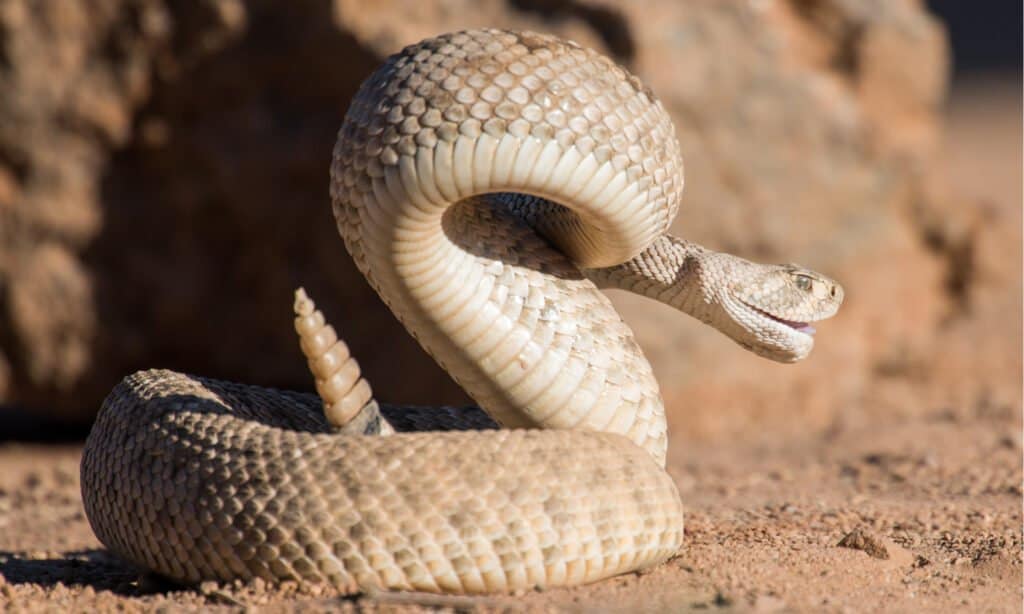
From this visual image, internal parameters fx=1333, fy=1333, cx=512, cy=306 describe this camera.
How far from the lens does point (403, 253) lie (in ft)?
16.2

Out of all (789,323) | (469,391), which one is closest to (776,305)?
(789,323)

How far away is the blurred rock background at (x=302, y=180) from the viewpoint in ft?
33.2

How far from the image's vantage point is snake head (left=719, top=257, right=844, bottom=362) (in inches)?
235

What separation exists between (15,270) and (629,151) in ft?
22.5

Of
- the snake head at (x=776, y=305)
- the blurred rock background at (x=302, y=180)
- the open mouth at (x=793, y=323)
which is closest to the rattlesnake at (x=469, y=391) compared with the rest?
the snake head at (x=776, y=305)

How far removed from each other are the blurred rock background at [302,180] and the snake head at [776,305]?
3849 millimetres

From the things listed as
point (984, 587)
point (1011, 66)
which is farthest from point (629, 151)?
point (1011, 66)

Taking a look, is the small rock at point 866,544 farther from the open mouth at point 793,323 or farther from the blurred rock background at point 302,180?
the blurred rock background at point 302,180

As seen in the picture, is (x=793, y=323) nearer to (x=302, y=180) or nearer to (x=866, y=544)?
(x=866, y=544)

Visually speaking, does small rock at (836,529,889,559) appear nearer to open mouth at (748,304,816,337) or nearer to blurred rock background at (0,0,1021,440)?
open mouth at (748,304,816,337)

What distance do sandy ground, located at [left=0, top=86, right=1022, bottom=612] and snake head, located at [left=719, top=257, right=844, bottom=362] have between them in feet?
2.49

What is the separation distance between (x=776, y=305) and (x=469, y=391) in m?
1.56

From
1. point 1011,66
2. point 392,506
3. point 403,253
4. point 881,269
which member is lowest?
point 1011,66

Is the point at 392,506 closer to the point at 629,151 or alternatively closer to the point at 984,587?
the point at 629,151
